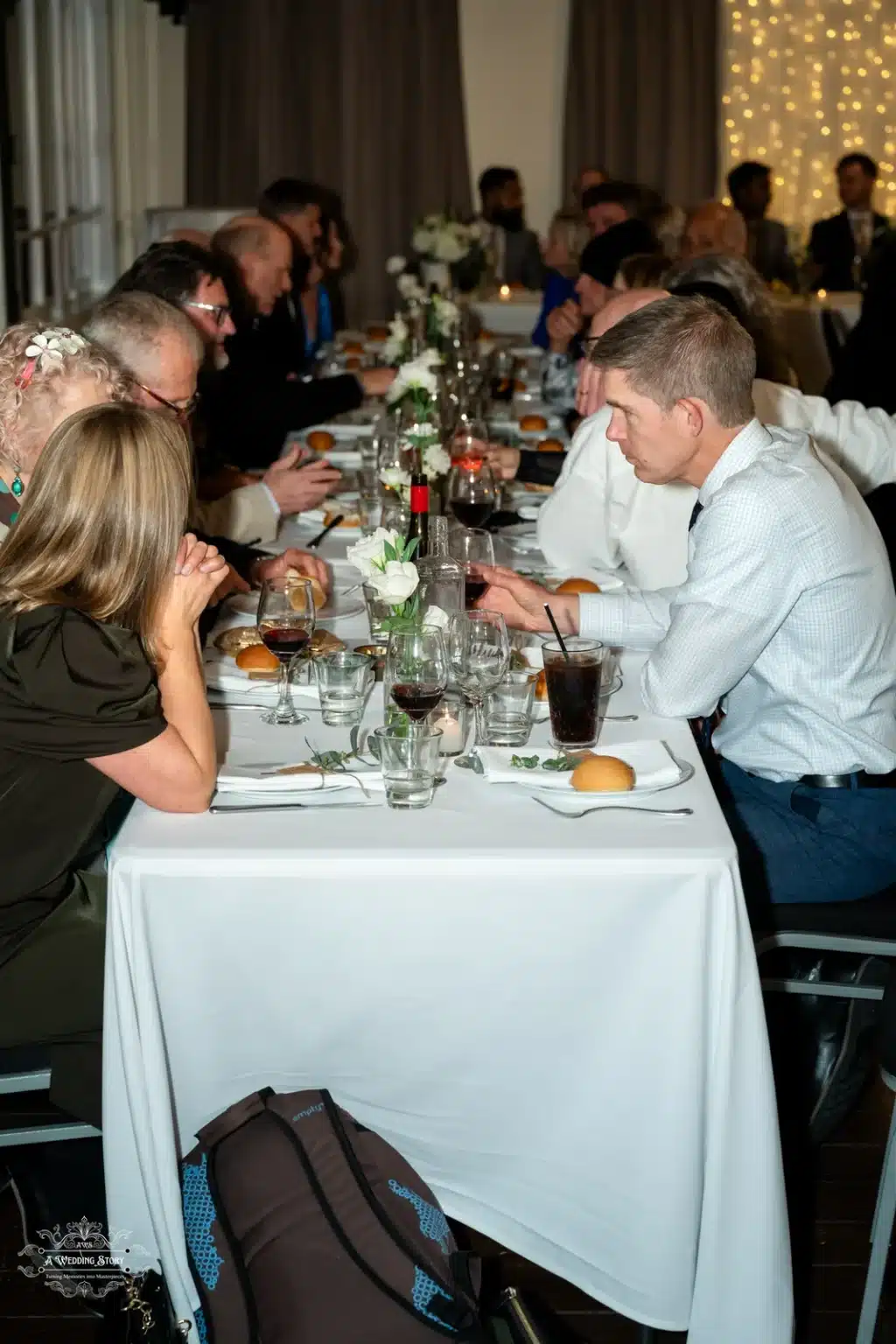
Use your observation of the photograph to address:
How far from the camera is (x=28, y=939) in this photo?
6.06 feet

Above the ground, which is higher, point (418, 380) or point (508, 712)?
point (418, 380)

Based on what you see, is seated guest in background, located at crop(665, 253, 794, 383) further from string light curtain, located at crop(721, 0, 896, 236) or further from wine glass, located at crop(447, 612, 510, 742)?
string light curtain, located at crop(721, 0, 896, 236)

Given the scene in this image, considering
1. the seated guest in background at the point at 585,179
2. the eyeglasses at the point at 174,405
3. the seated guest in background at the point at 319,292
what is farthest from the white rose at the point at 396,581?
the seated guest in background at the point at 585,179

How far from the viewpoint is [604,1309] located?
2078mm

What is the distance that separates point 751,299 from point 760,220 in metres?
5.95

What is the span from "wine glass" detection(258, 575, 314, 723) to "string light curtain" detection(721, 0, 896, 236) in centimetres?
891

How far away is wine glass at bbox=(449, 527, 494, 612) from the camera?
2520 millimetres

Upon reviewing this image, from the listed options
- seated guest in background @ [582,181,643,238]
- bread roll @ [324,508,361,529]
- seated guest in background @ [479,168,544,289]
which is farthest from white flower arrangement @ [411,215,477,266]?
bread roll @ [324,508,361,529]

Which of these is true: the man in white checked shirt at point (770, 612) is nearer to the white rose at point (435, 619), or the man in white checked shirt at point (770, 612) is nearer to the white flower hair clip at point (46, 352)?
the white rose at point (435, 619)

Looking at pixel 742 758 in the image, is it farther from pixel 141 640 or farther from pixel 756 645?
pixel 141 640

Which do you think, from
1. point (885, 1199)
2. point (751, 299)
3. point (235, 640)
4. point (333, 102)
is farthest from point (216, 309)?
point (333, 102)

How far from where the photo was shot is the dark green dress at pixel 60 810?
5.55ft

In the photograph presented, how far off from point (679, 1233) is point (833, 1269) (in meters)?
0.52

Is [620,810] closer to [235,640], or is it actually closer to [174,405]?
[235,640]
